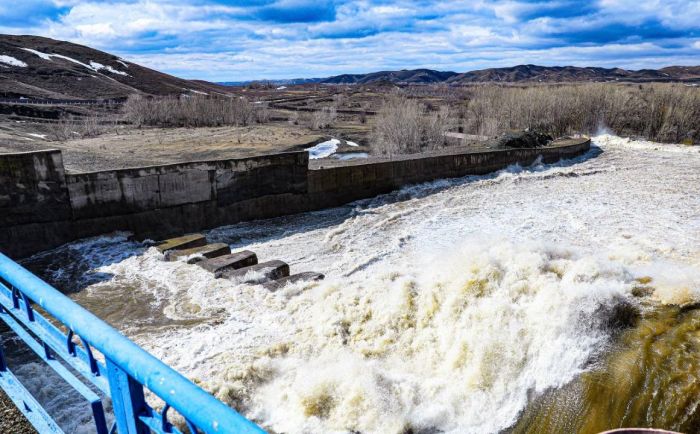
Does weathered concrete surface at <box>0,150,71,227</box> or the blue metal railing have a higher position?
the blue metal railing

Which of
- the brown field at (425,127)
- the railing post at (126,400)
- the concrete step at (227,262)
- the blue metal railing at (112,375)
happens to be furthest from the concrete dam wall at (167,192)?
the brown field at (425,127)

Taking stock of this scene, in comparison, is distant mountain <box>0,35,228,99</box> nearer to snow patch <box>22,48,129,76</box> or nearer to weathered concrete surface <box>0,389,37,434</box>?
snow patch <box>22,48,129,76</box>

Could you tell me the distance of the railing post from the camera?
1680 millimetres

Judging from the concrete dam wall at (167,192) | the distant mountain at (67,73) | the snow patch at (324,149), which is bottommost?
the snow patch at (324,149)

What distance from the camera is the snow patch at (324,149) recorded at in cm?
3222

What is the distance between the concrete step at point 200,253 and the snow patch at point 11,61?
80605 millimetres

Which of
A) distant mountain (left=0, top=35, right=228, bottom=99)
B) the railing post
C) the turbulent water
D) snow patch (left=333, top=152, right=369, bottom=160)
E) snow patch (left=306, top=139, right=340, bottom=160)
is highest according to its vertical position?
distant mountain (left=0, top=35, right=228, bottom=99)

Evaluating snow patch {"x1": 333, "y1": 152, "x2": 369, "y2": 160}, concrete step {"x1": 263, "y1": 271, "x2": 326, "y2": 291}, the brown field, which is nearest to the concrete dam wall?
concrete step {"x1": 263, "y1": 271, "x2": 326, "y2": 291}

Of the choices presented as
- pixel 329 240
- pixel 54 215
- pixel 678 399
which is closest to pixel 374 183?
pixel 329 240

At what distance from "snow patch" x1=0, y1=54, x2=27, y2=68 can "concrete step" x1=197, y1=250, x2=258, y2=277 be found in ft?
268

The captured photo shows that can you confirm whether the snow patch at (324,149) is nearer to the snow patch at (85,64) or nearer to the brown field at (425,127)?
the brown field at (425,127)

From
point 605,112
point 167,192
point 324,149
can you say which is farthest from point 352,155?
point 167,192

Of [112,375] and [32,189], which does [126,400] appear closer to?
[112,375]

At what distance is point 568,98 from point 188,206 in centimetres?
3019
